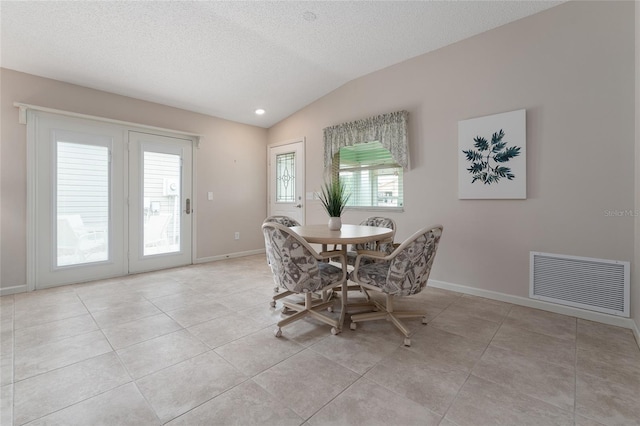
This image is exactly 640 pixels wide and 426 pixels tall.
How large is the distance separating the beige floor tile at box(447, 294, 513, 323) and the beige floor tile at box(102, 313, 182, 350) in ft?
8.75

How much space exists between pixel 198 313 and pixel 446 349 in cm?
219

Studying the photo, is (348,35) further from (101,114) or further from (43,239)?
(43,239)

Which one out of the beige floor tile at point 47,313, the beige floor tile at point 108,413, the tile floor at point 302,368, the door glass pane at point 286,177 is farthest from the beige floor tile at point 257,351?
the door glass pane at point 286,177

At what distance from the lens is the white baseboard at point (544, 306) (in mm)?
2416

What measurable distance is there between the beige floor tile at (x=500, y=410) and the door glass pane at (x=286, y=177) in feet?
13.7

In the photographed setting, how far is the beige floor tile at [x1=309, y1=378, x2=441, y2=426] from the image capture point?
137cm

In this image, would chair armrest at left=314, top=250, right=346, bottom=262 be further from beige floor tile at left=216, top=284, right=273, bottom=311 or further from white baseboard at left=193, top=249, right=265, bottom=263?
white baseboard at left=193, top=249, right=265, bottom=263

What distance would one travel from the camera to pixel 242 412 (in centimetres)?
143

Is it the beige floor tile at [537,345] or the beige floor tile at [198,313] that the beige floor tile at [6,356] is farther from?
the beige floor tile at [537,345]

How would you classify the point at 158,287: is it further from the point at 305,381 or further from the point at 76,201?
the point at 305,381

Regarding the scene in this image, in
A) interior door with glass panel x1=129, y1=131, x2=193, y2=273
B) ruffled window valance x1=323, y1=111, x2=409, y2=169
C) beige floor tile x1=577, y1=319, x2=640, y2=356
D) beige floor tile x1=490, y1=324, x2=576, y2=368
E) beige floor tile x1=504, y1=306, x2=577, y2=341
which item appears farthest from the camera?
interior door with glass panel x1=129, y1=131, x2=193, y2=273

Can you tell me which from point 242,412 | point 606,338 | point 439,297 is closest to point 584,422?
point 606,338

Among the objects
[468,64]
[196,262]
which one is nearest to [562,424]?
[468,64]

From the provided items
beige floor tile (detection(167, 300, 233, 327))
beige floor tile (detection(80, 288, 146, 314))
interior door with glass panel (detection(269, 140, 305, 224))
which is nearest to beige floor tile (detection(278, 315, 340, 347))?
beige floor tile (detection(167, 300, 233, 327))
